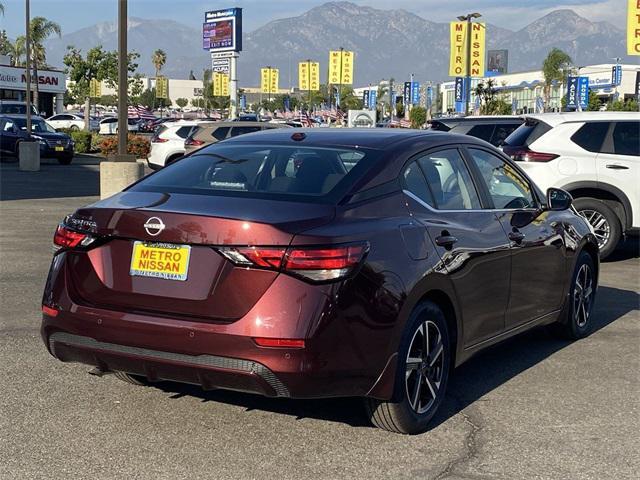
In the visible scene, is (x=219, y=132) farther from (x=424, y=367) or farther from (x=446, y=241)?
(x=424, y=367)

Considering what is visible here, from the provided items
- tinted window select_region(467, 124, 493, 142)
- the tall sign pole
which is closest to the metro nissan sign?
the tall sign pole

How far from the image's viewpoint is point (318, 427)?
4.79 metres

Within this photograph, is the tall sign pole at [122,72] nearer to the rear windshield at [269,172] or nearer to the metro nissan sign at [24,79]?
the rear windshield at [269,172]

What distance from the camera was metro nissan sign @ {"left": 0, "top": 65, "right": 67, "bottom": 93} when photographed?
60.6m

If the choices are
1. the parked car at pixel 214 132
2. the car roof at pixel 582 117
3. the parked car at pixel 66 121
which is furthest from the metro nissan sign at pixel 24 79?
the car roof at pixel 582 117

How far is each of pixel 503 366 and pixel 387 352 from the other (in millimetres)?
2092

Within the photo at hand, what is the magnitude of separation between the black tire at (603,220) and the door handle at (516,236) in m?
5.56

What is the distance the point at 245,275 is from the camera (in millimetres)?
4117

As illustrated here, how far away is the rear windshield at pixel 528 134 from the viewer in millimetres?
11031

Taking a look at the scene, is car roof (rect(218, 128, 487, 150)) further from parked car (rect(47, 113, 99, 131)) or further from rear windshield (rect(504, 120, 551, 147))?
parked car (rect(47, 113, 99, 131))

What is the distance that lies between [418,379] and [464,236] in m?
0.91

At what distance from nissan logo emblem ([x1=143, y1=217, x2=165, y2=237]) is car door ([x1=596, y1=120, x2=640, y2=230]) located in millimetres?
7902

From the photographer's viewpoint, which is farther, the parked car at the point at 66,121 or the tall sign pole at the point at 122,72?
the parked car at the point at 66,121

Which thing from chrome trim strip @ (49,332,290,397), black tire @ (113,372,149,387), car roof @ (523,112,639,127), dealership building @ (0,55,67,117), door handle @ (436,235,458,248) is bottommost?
black tire @ (113,372,149,387)
